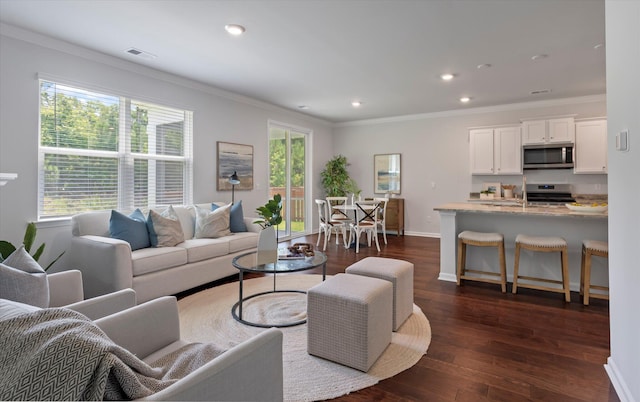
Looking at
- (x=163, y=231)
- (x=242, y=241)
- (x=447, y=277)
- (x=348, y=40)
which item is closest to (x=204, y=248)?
(x=163, y=231)

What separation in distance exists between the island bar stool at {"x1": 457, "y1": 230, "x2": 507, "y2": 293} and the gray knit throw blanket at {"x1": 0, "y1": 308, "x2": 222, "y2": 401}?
3486 millimetres

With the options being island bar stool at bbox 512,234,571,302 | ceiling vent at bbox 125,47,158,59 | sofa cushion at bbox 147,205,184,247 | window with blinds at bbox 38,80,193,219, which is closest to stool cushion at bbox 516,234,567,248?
island bar stool at bbox 512,234,571,302

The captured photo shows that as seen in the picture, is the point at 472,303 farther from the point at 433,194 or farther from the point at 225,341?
the point at 433,194

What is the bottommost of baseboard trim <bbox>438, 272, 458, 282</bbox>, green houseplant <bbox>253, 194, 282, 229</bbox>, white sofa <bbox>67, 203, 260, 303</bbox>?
baseboard trim <bbox>438, 272, 458, 282</bbox>

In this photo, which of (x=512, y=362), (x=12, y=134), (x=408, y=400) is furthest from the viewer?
(x=12, y=134)

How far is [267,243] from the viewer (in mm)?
3219

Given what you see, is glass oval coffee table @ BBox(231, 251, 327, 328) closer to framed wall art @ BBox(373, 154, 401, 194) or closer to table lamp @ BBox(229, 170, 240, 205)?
table lamp @ BBox(229, 170, 240, 205)

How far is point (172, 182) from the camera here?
4785 millimetres

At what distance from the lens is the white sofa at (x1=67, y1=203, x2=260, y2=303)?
3.06 meters

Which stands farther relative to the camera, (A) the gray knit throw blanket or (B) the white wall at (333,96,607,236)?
(B) the white wall at (333,96,607,236)

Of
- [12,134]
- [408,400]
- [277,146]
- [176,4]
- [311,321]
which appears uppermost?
[176,4]

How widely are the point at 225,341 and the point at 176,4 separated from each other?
2.75 metres

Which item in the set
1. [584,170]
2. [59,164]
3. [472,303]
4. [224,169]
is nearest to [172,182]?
[224,169]

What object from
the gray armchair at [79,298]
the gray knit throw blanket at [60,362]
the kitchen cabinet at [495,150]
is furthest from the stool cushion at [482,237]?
the gray knit throw blanket at [60,362]
